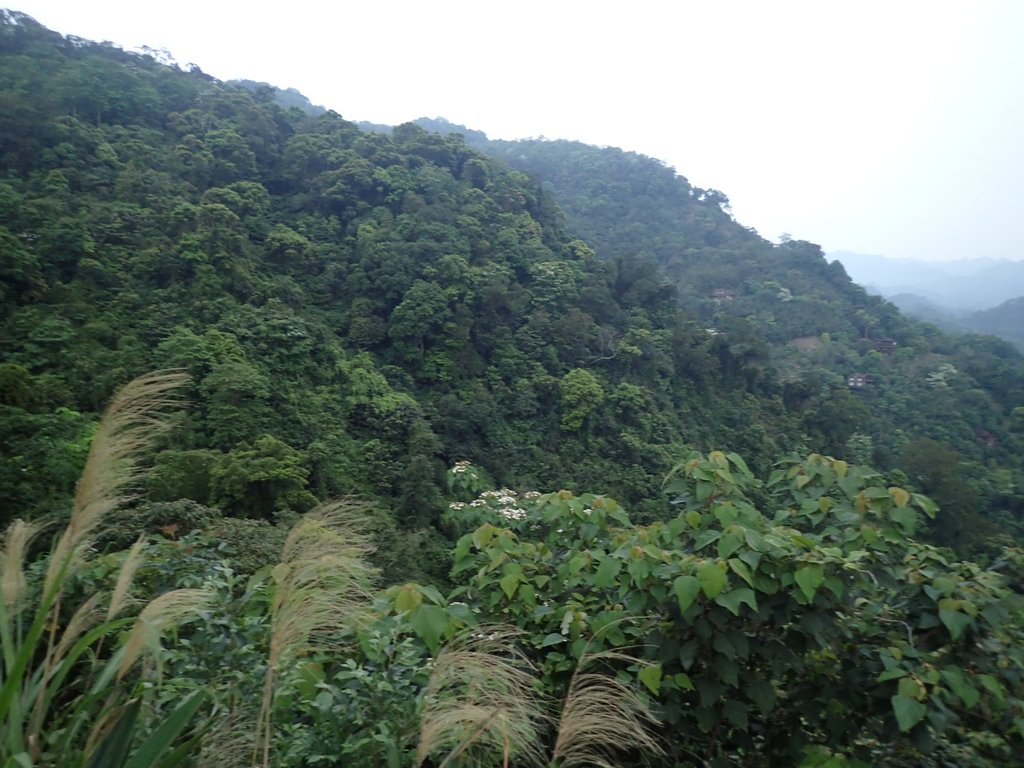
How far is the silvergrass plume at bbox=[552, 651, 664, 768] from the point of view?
1152mm

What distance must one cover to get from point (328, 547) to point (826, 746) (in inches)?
50.1

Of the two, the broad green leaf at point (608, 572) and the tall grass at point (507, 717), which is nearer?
the tall grass at point (507, 717)

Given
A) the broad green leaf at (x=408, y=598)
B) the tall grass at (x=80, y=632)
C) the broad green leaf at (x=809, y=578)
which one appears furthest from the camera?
the broad green leaf at (x=408, y=598)

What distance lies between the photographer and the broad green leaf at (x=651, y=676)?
130 centimetres

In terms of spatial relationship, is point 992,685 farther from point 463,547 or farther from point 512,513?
point 512,513

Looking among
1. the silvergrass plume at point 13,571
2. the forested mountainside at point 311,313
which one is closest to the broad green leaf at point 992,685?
the silvergrass plume at point 13,571

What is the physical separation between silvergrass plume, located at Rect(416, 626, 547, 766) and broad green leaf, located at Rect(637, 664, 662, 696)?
0.24 metres

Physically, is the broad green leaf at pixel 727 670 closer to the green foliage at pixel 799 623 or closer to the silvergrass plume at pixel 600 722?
the green foliage at pixel 799 623

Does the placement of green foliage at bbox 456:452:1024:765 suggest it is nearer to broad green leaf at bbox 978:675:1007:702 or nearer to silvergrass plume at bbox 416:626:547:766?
broad green leaf at bbox 978:675:1007:702

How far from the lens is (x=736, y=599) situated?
1.29 meters

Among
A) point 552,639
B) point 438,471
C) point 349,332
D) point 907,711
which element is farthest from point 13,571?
point 349,332

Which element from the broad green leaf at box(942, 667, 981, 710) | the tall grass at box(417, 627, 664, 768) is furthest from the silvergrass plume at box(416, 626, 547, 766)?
the broad green leaf at box(942, 667, 981, 710)

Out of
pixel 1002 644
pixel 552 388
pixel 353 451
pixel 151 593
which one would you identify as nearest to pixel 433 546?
pixel 353 451

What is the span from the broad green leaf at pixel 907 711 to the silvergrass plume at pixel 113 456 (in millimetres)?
A: 1572
